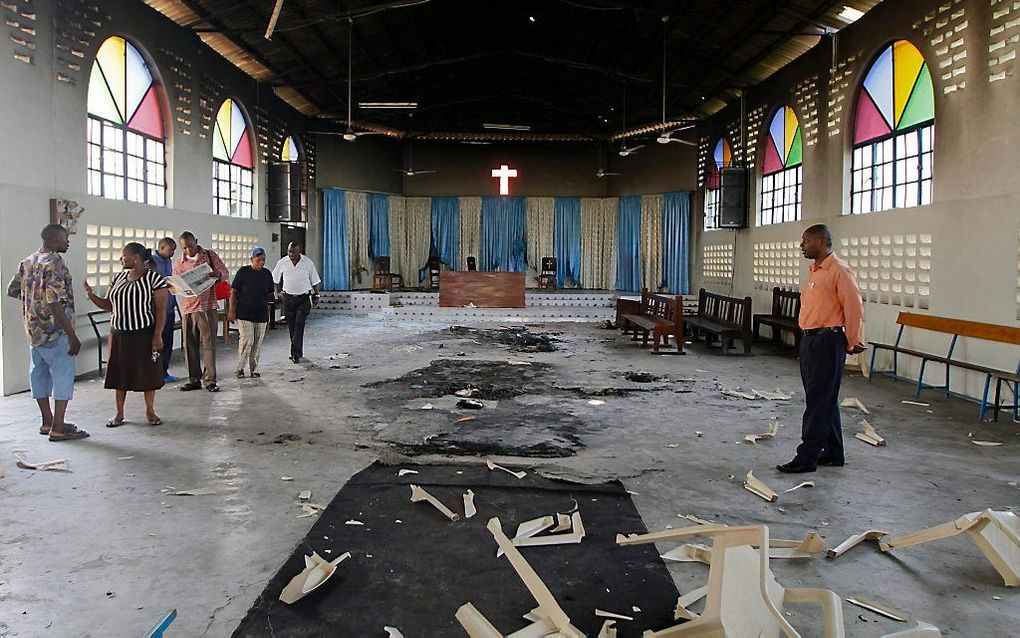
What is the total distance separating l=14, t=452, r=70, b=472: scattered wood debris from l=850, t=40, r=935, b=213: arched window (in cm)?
928

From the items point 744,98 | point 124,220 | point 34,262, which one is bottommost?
point 34,262

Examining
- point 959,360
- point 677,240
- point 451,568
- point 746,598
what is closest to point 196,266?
point 451,568

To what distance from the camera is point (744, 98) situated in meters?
14.0

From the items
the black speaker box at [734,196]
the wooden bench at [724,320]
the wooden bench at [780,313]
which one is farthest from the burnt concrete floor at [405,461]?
the black speaker box at [734,196]

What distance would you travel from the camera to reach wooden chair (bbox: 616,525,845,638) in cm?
238

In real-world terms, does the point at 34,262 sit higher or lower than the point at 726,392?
higher

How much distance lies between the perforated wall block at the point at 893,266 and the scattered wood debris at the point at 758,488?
5250 millimetres

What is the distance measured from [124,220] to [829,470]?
8761 mm

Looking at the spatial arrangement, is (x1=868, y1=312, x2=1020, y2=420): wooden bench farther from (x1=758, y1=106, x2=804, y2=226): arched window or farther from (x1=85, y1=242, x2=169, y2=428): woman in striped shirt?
(x1=85, y1=242, x2=169, y2=428): woman in striped shirt

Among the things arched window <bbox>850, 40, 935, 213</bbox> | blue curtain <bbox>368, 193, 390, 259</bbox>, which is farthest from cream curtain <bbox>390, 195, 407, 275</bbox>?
arched window <bbox>850, 40, 935, 213</bbox>

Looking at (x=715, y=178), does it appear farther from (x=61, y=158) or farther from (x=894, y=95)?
(x=61, y=158)

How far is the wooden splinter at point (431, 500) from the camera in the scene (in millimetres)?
3729

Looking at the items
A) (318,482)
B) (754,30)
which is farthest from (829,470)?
(754,30)

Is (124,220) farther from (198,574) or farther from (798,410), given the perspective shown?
(798,410)
